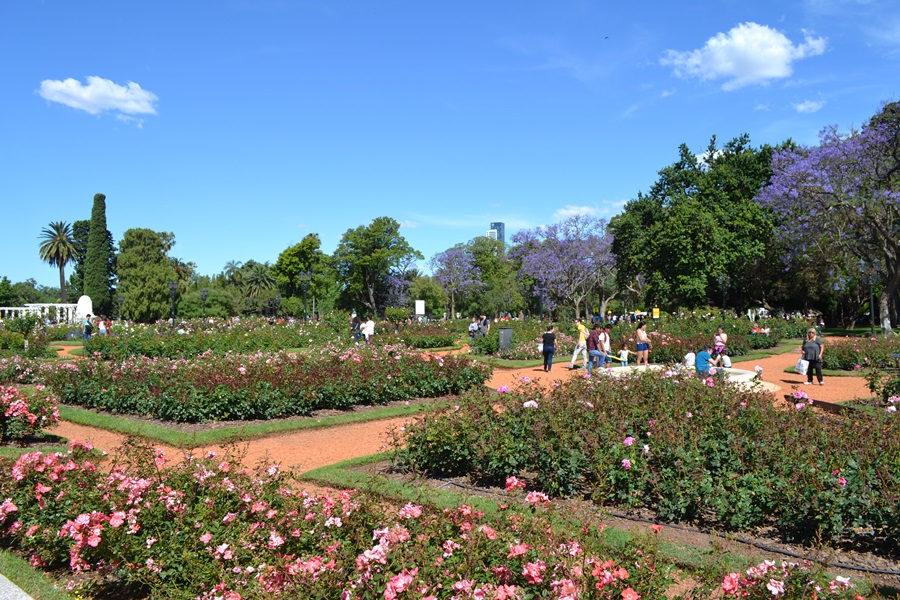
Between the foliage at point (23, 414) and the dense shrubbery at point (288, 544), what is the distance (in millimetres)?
3670

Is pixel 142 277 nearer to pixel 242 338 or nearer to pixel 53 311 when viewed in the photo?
pixel 53 311

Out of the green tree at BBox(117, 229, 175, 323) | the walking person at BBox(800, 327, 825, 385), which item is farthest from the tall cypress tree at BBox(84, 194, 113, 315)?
the walking person at BBox(800, 327, 825, 385)

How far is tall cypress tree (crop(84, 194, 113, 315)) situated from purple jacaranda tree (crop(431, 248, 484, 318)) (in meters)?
29.9

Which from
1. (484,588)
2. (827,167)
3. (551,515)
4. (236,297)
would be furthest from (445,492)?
(236,297)

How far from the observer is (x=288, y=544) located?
12.7ft

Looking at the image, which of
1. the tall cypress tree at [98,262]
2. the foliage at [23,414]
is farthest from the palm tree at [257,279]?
the foliage at [23,414]

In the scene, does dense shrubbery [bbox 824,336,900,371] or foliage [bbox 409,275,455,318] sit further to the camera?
foliage [bbox 409,275,455,318]

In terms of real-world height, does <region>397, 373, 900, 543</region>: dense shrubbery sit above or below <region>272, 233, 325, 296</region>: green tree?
below

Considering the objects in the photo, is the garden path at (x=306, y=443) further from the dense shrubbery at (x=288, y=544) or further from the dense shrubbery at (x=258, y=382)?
the dense shrubbery at (x=288, y=544)

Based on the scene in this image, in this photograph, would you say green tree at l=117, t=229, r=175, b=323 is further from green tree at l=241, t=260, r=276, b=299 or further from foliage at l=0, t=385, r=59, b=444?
foliage at l=0, t=385, r=59, b=444

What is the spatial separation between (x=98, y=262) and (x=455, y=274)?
3187 centimetres

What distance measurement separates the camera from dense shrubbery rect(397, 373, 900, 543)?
15.7 feet

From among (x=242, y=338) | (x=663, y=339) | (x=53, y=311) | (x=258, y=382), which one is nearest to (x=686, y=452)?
(x=258, y=382)

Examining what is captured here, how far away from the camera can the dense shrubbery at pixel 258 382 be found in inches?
402
